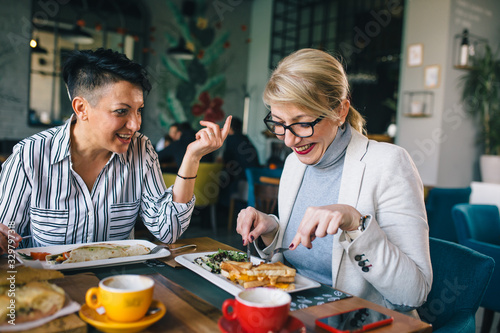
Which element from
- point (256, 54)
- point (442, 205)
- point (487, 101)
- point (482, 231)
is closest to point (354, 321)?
point (482, 231)

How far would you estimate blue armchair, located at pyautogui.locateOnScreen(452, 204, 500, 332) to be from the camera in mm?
2018

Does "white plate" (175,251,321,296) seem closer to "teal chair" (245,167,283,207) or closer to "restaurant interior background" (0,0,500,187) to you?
"restaurant interior background" (0,0,500,187)

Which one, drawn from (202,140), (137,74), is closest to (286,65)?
(202,140)

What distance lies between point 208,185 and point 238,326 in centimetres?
391

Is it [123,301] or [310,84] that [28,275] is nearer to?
[123,301]

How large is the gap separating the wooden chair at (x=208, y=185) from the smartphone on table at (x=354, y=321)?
3624 mm

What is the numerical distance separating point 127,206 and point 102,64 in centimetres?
51

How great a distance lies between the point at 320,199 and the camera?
1.39 m

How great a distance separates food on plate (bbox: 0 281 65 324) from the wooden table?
3 cm

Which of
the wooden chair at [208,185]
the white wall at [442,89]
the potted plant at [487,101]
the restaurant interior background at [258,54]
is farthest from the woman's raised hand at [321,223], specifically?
the potted plant at [487,101]

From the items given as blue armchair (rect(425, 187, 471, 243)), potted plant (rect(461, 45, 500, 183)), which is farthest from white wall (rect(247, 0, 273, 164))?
blue armchair (rect(425, 187, 471, 243))

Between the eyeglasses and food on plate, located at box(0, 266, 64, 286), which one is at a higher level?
the eyeglasses

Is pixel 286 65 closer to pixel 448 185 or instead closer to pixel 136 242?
pixel 136 242

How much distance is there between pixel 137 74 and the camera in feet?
4.62
